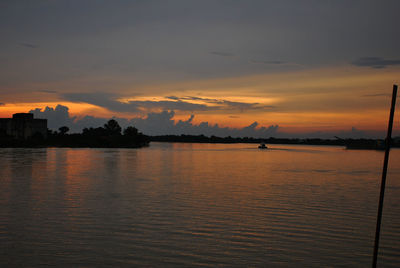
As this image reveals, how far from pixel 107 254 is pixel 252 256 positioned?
18.0ft

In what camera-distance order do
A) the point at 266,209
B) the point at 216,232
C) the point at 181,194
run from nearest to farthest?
the point at 216,232 < the point at 266,209 < the point at 181,194

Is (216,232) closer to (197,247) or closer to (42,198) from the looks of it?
(197,247)

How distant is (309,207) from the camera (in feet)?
83.1

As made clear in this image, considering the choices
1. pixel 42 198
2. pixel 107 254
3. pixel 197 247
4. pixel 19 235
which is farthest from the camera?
pixel 42 198

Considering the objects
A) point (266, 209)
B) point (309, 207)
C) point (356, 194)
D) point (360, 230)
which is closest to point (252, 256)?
point (360, 230)

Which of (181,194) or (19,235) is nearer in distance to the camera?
(19,235)

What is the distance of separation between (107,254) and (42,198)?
15297 millimetres

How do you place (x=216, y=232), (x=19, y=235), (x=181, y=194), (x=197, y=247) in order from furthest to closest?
(x=181, y=194), (x=216, y=232), (x=19, y=235), (x=197, y=247)

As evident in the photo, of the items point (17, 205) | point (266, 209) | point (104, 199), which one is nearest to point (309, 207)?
point (266, 209)

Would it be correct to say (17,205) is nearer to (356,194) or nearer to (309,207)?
(309,207)

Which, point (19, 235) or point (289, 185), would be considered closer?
point (19, 235)

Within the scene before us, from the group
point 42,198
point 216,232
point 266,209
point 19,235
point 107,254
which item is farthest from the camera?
point 42,198

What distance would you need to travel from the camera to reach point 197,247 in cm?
1568

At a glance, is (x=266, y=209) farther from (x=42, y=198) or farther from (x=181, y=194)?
(x=42, y=198)
